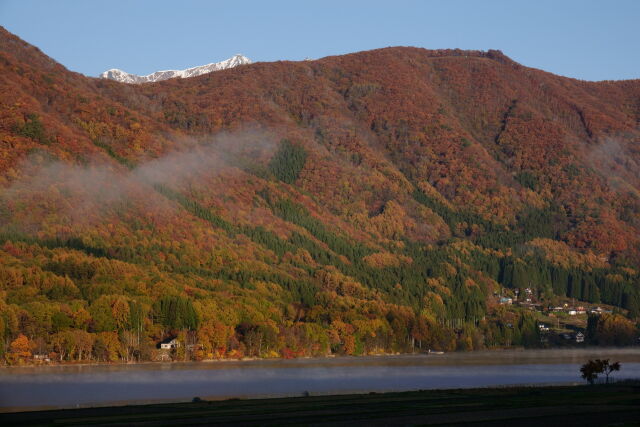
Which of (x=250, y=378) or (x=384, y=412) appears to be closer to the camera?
(x=384, y=412)

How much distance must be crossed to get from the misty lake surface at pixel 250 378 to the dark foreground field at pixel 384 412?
853cm

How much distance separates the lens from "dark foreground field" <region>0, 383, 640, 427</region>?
8300 centimetres

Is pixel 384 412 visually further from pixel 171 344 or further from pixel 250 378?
pixel 171 344

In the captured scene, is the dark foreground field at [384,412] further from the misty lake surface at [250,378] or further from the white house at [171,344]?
the white house at [171,344]

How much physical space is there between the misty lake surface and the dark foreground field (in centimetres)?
853

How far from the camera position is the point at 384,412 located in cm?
9188

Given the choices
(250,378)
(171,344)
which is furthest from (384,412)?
(171,344)

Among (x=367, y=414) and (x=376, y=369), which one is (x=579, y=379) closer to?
(x=376, y=369)

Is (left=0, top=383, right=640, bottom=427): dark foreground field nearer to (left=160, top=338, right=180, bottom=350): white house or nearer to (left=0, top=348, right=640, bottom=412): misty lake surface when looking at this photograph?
(left=0, top=348, right=640, bottom=412): misty lake surface

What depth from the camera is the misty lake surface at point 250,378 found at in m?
110

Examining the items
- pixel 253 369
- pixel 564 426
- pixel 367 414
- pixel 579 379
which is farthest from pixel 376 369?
pixel 564 426

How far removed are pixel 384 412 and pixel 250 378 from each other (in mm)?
52551

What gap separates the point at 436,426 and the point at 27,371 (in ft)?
269

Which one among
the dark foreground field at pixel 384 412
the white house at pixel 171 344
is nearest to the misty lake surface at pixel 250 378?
the white house at pixel 171 344
